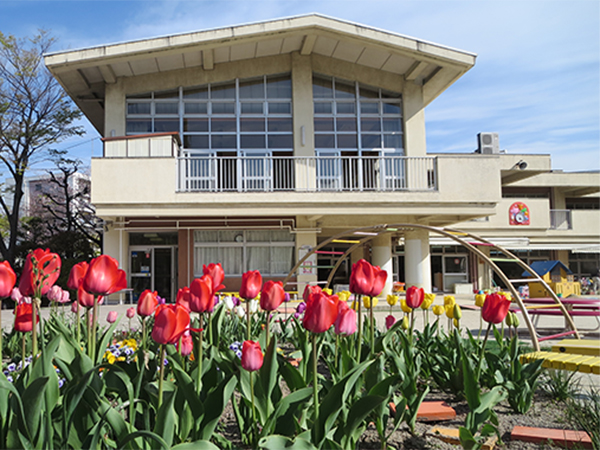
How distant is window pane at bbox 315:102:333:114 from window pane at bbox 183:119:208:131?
3804 millimetres

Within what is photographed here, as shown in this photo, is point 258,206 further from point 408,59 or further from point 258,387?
point 258,387

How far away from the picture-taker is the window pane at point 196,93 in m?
17.0

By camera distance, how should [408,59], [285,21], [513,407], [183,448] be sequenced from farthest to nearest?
[408,59], [285,21], [513,407], [183,448]

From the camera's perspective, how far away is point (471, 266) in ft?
83.4

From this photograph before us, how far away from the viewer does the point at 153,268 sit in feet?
56.7

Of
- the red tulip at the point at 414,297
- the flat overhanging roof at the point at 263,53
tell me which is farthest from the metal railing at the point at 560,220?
the red tulip at the point at 414,297

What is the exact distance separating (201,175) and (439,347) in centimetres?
1230

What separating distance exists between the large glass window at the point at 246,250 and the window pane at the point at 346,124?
4071 mm

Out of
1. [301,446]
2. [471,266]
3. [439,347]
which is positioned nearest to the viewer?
[301,446]

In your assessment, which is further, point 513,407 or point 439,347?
point 439,347

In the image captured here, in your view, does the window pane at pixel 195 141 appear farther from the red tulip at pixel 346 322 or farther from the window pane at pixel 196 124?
the red tulip at pixel 346 322

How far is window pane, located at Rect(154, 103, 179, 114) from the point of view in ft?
55.0

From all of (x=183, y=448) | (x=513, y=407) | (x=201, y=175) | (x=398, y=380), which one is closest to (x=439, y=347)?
(x=513, y=407)

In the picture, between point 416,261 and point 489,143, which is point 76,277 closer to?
point 416,261
